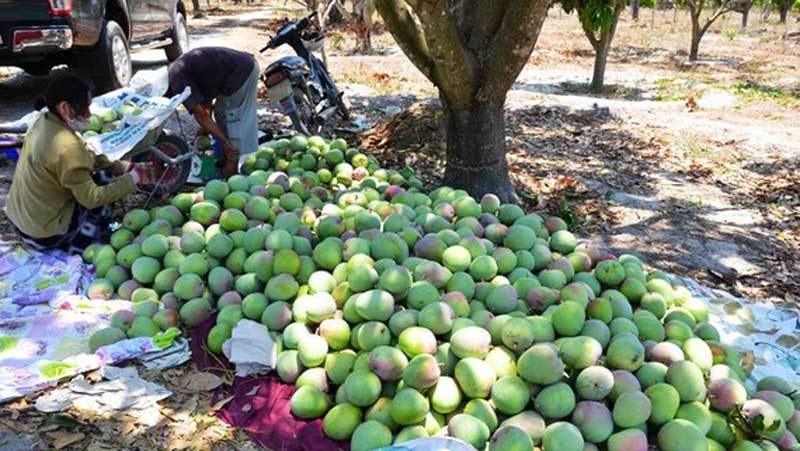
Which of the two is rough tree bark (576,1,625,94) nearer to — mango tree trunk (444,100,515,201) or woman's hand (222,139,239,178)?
mango tree trunk (444,100,515,201)

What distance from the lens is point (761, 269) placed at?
174 inches

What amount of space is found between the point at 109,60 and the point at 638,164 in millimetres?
6273

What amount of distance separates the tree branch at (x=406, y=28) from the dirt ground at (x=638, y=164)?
1491 millimetres

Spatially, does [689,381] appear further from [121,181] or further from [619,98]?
[619,98]

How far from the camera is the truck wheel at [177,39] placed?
35.1 ft

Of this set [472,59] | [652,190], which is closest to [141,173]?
[472,59]

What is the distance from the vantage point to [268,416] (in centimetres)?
267

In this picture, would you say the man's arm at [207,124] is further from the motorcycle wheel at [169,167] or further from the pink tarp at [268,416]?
the pink tarp at [268,416]

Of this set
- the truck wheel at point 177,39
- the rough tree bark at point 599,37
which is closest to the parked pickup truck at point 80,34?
the truck wheel at point 177,39

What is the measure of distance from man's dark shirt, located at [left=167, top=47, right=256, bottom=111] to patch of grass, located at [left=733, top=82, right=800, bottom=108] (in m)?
9.41

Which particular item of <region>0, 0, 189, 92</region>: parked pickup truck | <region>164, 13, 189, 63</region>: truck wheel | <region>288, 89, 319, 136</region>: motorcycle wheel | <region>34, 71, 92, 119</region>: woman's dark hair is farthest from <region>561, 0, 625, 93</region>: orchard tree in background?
<region>34, 71, 92, 119</region>: woman's dark hair

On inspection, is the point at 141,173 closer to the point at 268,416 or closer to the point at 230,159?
the point at 230,159

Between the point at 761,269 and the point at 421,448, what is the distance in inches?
133

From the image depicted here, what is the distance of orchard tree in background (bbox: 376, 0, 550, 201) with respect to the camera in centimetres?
425
